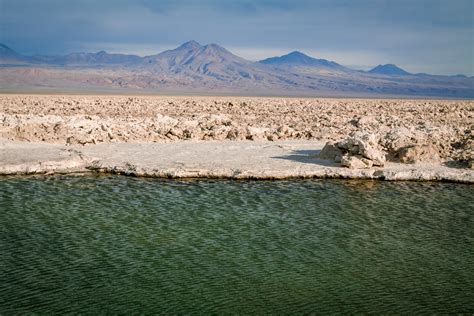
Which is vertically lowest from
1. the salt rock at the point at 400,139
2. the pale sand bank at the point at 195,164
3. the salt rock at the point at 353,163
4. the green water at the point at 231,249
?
the green water at the point at 231,249

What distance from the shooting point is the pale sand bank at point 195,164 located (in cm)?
1677

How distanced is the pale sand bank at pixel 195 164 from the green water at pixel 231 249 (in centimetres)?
136

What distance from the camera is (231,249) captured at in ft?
33.2

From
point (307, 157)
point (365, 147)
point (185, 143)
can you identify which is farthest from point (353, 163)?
point (185, 143)

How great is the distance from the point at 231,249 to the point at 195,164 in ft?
25.0

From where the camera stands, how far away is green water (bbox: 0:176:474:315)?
8.04 metres

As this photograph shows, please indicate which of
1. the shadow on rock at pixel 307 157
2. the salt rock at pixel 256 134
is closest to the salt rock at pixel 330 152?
the shadow on rock at pixel 307 157

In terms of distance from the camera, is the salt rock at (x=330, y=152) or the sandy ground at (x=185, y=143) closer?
the sandy ground at (x=185, y=143)

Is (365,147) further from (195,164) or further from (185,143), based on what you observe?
(185,143)

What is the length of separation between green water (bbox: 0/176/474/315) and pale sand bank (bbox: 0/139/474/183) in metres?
1.36

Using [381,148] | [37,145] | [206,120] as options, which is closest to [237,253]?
[381,148]

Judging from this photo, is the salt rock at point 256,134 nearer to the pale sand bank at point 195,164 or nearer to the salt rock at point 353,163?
the pale sand bank at point 195,164

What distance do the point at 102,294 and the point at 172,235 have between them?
113 inches

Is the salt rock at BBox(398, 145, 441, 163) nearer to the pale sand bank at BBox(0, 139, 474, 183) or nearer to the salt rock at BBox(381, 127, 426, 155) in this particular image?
the salt rock at BBox(381, 127, 426, 155)
